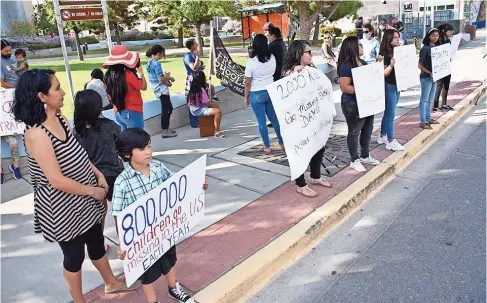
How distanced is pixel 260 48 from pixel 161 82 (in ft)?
7.26

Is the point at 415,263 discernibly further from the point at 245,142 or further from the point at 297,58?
the point at 245,142

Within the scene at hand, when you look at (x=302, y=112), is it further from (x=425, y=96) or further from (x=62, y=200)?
(x=425, y=96)

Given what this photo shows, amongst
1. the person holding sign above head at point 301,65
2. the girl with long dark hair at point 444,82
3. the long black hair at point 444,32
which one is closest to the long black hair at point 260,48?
the person holding sign above head at point 301,65

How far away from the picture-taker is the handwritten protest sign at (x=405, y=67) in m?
6.10

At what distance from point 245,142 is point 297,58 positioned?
2.55 m

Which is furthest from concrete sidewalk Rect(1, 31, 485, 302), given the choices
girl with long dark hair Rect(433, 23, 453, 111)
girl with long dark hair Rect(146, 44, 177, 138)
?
girl with long dark hair Rect(433, 23, 453, 111)

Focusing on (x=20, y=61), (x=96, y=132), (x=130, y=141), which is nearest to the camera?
(x=130, y=141)

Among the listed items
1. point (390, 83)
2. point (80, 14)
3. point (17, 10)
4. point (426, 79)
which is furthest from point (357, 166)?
point (17, 10)

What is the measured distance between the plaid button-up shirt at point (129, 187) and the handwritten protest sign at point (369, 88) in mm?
3191

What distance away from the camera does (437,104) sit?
28.0 ft

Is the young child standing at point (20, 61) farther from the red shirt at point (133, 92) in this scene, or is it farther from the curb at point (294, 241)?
the curb at point (294, 241)

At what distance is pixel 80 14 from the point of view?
6.29m

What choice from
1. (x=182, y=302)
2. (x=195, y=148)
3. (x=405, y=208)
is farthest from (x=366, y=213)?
(x=195, y=148)

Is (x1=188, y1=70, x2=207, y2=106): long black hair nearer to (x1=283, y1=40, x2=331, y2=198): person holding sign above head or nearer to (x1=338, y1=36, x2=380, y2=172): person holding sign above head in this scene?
(x1=283, y1=40, x2=331, y2=198): person holding sign above head
